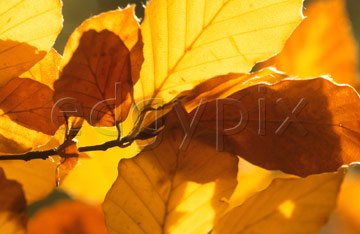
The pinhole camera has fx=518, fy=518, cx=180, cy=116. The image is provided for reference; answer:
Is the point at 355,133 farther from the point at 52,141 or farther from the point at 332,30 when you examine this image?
the point at 332,30

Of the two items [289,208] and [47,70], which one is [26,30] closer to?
[47,70]

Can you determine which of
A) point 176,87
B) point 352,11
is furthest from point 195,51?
point 352,11

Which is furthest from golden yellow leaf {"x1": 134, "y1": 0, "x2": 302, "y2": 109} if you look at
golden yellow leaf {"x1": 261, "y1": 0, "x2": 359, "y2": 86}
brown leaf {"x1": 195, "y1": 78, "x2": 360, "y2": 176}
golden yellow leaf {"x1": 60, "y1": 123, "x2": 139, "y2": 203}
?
golden yellow leaf {"x1": 261, "y1": 0, "x2": 359, "y2": 86}

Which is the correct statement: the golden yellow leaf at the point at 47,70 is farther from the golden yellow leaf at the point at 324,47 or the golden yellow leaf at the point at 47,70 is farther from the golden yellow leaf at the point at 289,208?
the golden yellow leaf at the point at 324,47

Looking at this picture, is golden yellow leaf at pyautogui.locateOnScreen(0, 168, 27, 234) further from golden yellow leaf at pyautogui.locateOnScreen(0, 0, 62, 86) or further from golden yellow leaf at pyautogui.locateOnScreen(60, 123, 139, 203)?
golden yellow leaf at pyautogui.locateOnScreen(60, 123, 139, 203)

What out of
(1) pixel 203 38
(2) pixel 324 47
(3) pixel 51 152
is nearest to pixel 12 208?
(3) pixel 51 152
